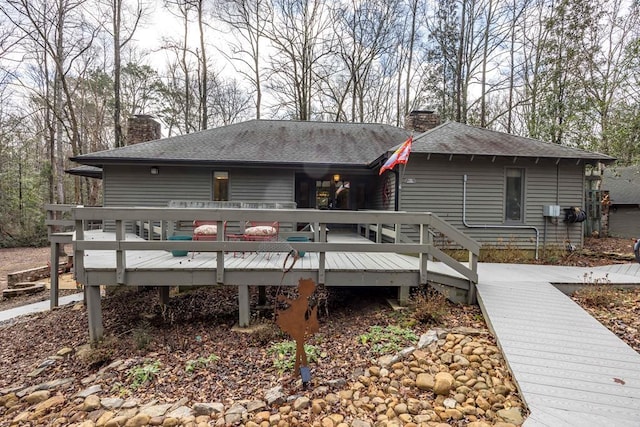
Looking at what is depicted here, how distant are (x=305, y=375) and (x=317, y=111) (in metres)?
17.2

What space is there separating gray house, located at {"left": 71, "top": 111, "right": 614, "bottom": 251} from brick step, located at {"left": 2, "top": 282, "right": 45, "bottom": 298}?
11.3 feet

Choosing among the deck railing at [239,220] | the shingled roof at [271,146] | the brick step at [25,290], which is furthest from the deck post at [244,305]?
the brick step at [25,290]

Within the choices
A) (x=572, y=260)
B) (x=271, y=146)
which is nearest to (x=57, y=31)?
(x=271, y=146)

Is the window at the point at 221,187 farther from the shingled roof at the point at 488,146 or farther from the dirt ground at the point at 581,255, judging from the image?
the dirt ground at the point at 581,255

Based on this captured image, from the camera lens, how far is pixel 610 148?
1173 centimetres

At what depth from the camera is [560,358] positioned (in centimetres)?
300

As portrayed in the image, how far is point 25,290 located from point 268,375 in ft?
32.8

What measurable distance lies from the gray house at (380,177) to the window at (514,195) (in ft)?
0.09

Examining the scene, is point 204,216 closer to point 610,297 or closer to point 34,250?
point 610,297

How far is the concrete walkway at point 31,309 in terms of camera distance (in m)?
6.82

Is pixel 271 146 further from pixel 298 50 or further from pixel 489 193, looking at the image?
pixel 298 50

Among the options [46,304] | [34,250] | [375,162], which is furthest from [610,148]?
[34,250]

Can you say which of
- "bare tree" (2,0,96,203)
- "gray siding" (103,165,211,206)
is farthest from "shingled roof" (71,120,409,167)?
"bare tree" (2,0,96,203)

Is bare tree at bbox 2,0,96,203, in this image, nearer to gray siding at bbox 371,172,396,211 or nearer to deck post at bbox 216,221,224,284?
gray siding at bbox 371,172,396,211
